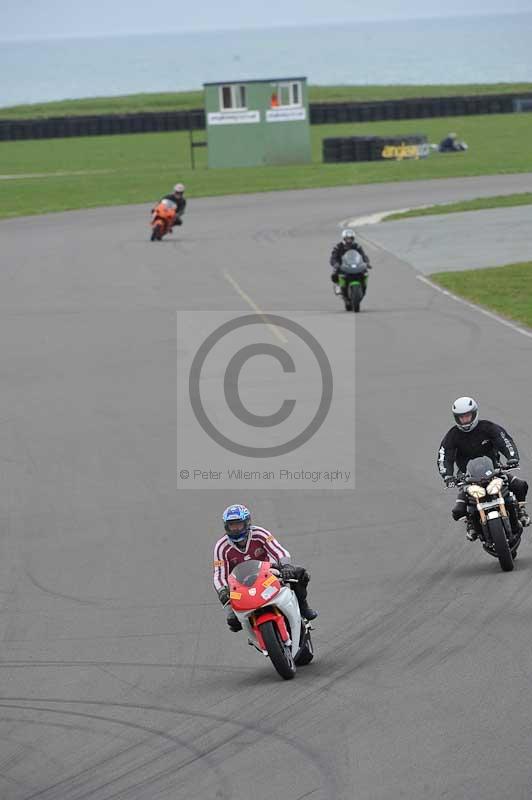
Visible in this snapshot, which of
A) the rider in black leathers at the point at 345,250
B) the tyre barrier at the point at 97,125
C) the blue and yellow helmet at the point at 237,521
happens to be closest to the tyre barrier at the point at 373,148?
the tyre barrier at the point at 97,125

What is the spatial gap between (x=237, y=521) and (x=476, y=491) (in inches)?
125

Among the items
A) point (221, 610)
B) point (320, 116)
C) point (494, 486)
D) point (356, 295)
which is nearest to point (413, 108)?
point (320, 116)

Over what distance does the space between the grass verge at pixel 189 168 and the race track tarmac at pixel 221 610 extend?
30060mm

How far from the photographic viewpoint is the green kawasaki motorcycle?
95.8 ft

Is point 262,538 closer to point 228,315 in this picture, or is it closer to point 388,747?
point 388,747

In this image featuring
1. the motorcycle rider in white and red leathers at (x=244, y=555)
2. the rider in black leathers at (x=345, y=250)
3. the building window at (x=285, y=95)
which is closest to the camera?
the motorcycle rider in white and red leathers at (x=244, y=555)

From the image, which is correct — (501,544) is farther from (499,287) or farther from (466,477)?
(499,287)

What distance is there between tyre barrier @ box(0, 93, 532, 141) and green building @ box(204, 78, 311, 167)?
1626cm

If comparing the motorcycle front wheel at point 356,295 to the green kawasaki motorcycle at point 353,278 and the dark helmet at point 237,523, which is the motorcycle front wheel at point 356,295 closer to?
the green kawasaki motorcycle at point 353,278

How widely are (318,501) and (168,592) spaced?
3513 millimetres

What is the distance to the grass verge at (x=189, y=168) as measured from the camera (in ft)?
190

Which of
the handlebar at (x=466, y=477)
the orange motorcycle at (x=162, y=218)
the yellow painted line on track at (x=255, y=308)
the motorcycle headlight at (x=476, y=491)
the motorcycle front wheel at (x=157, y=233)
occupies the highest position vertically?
the orange motorcycle at (x=162, y=218)

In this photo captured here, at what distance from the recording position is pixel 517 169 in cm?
6053

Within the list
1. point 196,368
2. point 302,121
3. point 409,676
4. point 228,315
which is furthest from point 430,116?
point 409,676
